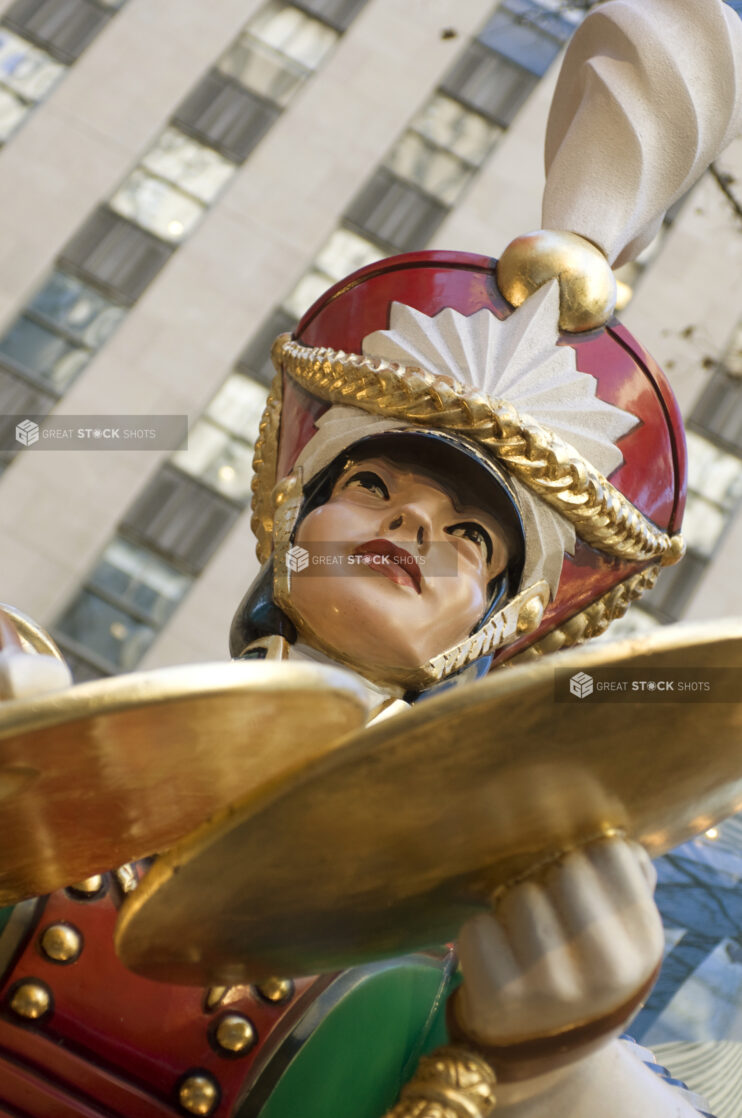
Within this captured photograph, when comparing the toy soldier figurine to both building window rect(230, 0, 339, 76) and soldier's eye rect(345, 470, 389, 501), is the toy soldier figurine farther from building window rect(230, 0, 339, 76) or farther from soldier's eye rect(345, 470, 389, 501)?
building window rect(230, 0, 339, 76)

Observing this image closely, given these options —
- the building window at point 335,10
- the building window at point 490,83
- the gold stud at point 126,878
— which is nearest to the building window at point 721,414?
the building window at point 490,83

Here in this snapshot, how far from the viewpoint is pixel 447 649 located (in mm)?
2203

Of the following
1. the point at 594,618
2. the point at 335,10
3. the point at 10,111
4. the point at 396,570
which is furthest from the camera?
the point at 335,10

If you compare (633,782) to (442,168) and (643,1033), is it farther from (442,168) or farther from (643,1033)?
(442,168)

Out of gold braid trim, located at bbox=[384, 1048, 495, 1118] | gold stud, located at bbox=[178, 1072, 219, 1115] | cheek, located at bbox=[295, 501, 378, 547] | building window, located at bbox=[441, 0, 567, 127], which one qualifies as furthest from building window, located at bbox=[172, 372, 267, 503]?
gold braid trim, located at bbox=[384, 1048, 495, 1118]

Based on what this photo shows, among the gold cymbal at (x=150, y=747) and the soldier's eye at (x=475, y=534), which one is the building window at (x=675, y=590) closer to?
the soldier's eye at (x=475, y=534)

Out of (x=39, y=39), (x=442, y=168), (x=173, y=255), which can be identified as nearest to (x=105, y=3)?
(x=39, y=39)

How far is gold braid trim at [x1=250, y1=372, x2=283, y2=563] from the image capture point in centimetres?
266

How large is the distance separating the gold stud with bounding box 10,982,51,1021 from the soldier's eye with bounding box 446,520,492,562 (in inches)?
39.9

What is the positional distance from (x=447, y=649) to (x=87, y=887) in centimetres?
72

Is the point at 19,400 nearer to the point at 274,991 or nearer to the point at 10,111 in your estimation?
the point at 10,111

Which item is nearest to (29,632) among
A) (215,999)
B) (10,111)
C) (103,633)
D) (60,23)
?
(215,999)

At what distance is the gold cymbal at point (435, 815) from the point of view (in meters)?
1.13

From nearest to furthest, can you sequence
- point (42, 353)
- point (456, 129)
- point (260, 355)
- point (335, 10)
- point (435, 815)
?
point (435, 815) < point (42, 353) < point (260, 355) < point (456, 129) < point (335, 10)
